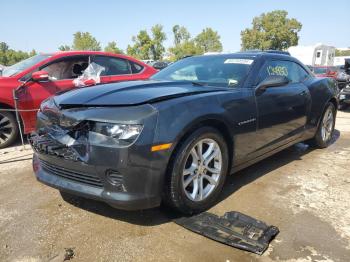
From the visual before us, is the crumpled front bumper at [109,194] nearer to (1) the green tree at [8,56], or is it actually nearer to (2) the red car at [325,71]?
(2) the red car at [325,71]

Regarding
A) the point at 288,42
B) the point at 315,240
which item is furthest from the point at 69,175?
the point at 288,42

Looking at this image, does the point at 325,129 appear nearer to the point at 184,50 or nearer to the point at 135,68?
the point at 135,68

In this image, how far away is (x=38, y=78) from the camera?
516cm

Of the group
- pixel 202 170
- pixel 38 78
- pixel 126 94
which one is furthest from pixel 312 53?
pixel 126 94

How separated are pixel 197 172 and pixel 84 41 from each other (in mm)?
57691

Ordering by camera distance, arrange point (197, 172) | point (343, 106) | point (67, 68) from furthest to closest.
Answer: point (343, 106), point (67, 68), point (197, 172)

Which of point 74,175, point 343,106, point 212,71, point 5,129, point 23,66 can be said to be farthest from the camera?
point 343,106

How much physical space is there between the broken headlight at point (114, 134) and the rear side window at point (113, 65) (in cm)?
374

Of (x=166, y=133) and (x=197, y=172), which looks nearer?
(x=166, y=133)

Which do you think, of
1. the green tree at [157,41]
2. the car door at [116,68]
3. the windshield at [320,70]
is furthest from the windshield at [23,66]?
the green tree at [157,41]

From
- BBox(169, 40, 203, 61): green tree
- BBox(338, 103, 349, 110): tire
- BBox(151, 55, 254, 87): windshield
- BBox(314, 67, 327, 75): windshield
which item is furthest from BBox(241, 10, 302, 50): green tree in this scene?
BBox(151, 55, 254, 87): windshield

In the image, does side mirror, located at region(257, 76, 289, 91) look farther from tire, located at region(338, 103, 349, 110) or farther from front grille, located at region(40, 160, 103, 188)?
tire, located at region(338, 103, 349, 110)

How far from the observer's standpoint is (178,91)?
3025mm

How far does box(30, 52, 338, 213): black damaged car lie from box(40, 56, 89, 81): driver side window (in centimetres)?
252
